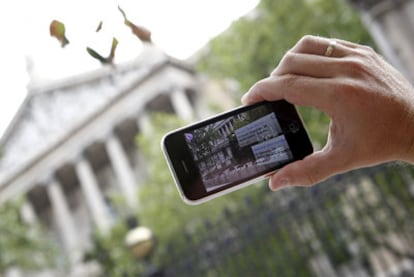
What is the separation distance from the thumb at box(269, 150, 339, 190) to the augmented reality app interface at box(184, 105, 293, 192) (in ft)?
0.21

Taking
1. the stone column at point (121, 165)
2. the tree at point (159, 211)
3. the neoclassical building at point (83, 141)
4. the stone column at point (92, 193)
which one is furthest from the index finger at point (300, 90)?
the stone column at point (92, 193)

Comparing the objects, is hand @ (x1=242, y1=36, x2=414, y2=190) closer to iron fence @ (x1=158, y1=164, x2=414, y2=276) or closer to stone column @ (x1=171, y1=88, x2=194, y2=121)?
iron fence @ (x1=158, y1=164, x2=414, y2=276)

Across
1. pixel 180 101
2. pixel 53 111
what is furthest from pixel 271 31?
pixel 53 111

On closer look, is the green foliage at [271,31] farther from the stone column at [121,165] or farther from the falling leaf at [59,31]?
the stone column at [121,165]

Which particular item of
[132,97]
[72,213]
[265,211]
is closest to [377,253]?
[265,211]

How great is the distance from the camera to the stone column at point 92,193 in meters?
22.4

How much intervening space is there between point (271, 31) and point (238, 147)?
8043mm

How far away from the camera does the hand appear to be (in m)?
0.88

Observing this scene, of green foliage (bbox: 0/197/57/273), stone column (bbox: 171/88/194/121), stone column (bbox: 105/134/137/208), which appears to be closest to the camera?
green foliage (bbox: 0/197/57/273)

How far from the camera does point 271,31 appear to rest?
8758mm

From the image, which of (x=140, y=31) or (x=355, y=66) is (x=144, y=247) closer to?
(x=140, y=31)

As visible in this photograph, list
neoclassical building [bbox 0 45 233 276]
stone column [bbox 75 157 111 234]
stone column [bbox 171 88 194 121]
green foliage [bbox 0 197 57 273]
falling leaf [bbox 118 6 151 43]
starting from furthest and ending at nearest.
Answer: stone column [bbox 75 157 111 234], neoclassical building [bbox 0 45 233 276], stone column [bbox 171 88 194 121], green foliage [bbox 0 197 57 273], falling leaf [bbox 118 6 151 43]

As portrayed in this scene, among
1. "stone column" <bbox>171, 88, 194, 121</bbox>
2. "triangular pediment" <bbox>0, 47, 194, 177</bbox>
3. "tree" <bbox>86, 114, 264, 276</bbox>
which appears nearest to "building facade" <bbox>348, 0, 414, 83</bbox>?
"tree" <bbox>86, 114, 264, 276</bbox>

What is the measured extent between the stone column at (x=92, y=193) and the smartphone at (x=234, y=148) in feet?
70.0
